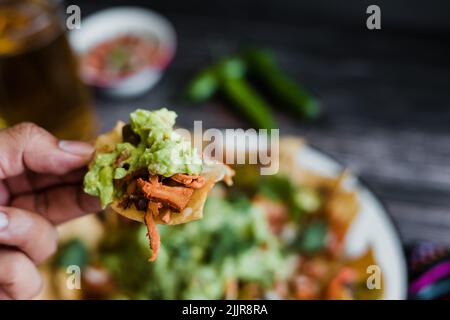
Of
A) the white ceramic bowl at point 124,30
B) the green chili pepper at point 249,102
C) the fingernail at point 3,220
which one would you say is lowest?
the fingernail at point 3,220

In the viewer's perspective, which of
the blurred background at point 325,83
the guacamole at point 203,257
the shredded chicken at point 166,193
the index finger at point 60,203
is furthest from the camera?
Answer: the blurred background at point 325,83

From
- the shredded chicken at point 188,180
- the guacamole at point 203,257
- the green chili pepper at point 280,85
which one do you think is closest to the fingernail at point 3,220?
the shredded chicken at point 188,180

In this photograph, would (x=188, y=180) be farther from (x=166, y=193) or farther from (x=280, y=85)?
(x=280, y=85)

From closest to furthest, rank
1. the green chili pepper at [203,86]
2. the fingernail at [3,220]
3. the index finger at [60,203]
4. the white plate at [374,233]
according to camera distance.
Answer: the fingernail at [3,220] < the index finger at [60,203] < the white plate at [374,233] < the green chili pepper at [203,86]

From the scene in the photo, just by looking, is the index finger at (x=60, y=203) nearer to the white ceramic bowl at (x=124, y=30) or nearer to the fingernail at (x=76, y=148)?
the fingernail at (x=76, y=148)

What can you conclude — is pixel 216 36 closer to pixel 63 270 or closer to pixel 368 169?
pixel 368 169

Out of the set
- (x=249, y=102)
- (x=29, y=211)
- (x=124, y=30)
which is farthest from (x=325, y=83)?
(x=29, y=211)

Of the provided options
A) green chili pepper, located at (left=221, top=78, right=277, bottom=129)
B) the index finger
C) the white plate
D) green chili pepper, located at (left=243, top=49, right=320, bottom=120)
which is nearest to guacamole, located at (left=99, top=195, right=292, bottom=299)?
the white plate

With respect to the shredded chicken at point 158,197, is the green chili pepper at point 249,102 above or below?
above

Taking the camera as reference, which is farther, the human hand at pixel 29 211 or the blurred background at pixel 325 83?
the blurred background at pixel 325 83
